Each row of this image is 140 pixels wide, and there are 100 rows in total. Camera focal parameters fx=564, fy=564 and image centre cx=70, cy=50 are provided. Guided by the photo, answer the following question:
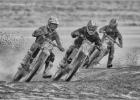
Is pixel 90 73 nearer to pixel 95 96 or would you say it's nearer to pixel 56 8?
pixel 95 96

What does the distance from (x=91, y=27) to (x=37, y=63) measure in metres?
2.21

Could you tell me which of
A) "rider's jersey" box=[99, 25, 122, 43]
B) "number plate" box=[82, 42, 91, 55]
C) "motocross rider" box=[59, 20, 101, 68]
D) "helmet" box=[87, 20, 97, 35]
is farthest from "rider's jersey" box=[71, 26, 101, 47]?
"rider's jersey" box=[99, 25, 122, 43]

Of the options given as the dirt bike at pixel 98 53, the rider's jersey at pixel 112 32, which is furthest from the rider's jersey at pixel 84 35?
the rider's jersey at pixel 112 32

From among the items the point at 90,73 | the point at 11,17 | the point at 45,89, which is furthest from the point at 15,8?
the point at 45,89

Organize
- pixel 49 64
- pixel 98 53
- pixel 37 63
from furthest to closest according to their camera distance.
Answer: pixel 98 53 → pixel 49 64 → pixel 37 63

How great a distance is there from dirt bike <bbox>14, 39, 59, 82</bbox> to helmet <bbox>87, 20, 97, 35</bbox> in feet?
4.34

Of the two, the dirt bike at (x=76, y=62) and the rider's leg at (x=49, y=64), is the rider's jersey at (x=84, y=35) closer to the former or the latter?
the dirt bike at (x=76, y=62)

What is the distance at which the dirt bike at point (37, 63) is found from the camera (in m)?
17.6

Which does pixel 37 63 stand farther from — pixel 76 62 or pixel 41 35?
pixel 76 62

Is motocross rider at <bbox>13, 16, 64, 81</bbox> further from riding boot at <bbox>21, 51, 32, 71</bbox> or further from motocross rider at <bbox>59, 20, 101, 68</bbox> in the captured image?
motocross rider at <bbox>59, 20, 101, 68</bbox>

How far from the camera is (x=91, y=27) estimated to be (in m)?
18.4

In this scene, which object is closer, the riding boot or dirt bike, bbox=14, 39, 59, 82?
dirt bike, bbox=14, 39, 59, 82

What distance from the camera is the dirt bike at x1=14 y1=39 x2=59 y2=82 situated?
17627 mm

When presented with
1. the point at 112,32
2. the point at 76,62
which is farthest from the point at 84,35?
the point at 112,32
